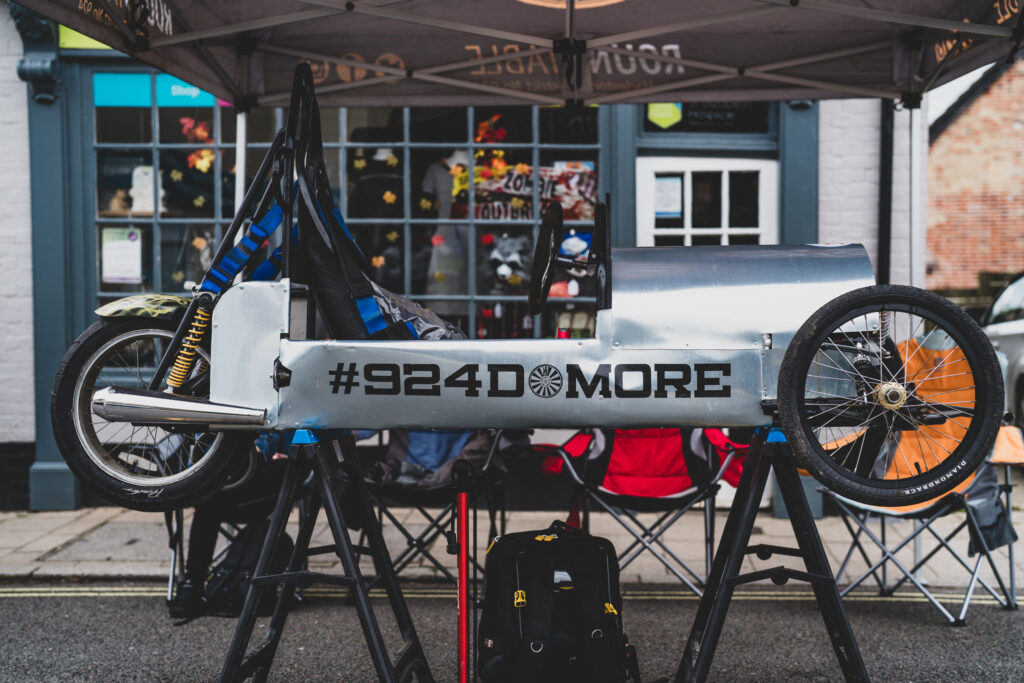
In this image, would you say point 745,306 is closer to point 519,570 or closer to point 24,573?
point 519,570

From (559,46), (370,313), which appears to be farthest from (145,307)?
(559,46)

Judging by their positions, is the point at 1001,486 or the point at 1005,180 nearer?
the point at 1001,486

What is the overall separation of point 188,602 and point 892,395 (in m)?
3.48

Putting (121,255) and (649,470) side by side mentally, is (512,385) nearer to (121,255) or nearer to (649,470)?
(649,470)

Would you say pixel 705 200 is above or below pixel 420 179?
below

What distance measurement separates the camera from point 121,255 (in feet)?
21.9

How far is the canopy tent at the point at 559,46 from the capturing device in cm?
385

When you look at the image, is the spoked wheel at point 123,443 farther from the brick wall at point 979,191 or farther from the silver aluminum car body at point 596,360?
the brick wall at point 979,191

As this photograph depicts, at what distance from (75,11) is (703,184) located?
474cm

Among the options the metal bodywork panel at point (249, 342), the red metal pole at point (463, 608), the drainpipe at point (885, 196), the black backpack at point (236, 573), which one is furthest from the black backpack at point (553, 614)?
the drainpipe at point (885, 196)

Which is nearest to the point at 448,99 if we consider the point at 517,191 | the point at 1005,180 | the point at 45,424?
the point at 517,191

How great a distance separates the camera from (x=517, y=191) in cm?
661

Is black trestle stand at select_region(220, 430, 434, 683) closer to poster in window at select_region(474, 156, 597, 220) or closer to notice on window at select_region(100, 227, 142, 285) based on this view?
poster in window at select_region(474, 156, 597, 220)

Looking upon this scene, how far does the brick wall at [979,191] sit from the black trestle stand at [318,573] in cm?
1955
